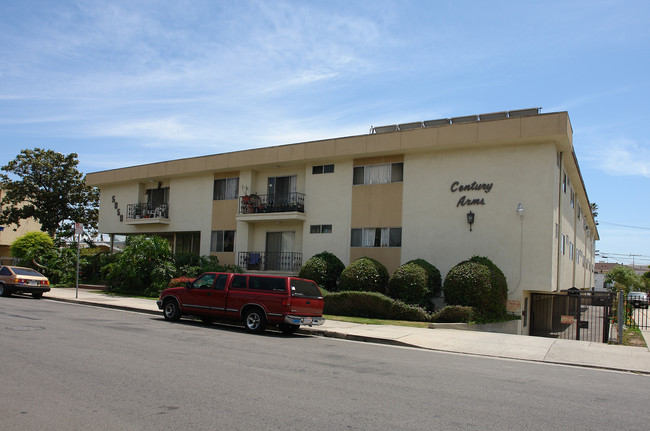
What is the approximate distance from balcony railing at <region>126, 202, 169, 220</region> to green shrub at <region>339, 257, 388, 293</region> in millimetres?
14617

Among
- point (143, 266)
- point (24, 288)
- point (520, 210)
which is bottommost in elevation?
point (24, 288)

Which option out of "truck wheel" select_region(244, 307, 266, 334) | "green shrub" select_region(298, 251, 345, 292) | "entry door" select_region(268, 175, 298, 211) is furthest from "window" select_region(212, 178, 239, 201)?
"truck wheel" select_region(244, 307, 266, 334)

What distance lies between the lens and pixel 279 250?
26.9m

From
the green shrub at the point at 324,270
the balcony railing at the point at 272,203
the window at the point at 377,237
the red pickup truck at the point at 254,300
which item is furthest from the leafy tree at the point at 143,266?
the red pickup truck at the point at 254,300

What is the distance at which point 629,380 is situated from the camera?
995 cm

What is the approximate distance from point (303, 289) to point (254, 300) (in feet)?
4.52

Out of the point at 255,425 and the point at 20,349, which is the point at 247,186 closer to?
the point at 20,349

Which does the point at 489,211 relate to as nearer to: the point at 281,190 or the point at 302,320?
the point at 302,320

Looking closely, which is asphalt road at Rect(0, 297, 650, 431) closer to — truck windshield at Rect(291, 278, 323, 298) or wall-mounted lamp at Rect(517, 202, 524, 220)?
truck windshield at Rect(291, 278, 323, 298)

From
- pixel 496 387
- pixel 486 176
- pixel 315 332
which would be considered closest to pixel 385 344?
pixel 315 332

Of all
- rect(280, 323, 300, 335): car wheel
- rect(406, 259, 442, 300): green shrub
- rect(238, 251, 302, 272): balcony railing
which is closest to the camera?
rect(280, 323, 300, 335): car wheel

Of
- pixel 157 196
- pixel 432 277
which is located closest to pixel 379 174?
pixel 432 277

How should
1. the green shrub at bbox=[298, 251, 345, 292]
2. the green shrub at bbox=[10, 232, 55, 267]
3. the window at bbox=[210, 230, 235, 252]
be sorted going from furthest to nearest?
1. the green shrub at bbox=[10, 232, 55, 267]
2. the window at bbox=[210, 230, 235, 252]
3. the green shrub at bbox=[298, 251, 345, 292]

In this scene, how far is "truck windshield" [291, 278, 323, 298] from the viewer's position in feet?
47.8
